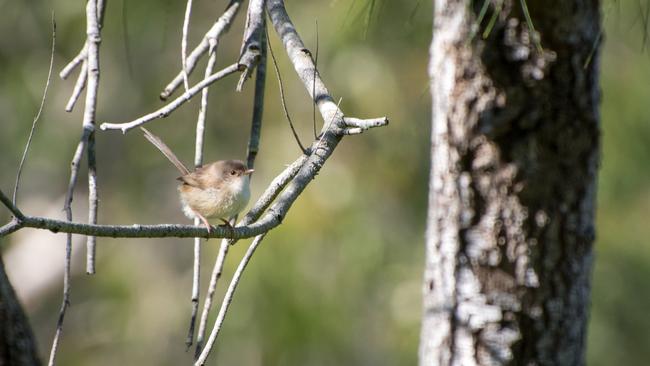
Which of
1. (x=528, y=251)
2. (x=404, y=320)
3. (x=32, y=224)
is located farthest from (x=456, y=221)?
(x=404, y=320)

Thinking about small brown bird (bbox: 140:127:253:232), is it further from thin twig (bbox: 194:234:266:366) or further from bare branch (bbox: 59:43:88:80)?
thin twig (bbox: 194:234:266:366)

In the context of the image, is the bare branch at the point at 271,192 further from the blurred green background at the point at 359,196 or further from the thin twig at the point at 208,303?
the blurred green background at the point at 359,196

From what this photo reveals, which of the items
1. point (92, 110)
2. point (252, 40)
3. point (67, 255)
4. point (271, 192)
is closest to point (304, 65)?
point (252, 40)

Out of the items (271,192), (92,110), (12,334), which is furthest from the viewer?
(12,334)

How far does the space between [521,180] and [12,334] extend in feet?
A: 6.07

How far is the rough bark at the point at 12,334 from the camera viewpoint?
271 cm

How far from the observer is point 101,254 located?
10.9 m

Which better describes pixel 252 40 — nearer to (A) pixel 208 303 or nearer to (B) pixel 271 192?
(B) pixel 271 192

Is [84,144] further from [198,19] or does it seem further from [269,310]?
[198,19]

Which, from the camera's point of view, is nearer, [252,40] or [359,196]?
[252,40]

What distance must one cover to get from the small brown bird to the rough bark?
78 cm

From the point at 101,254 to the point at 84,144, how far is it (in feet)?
29.2

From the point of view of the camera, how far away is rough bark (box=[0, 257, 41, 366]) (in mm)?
2707

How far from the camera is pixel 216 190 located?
338 centimetres
